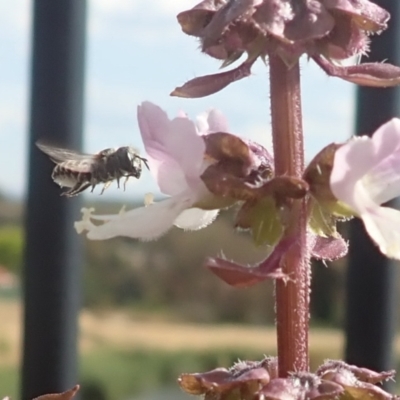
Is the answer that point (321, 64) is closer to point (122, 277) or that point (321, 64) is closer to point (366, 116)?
point (366, 116)

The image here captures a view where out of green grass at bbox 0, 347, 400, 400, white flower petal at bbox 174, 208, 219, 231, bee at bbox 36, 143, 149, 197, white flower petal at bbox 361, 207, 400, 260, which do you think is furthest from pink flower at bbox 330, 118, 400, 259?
green grass at bbox 0, 347, 400, 400

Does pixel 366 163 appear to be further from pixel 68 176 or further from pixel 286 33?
pixel 68 176

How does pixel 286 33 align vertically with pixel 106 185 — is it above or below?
above

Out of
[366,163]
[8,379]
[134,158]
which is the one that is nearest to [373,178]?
[366,163]

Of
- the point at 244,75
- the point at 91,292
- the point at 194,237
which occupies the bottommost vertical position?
the point at 91,292

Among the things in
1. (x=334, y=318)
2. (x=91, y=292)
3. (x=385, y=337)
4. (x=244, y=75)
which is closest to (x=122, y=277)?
(x=91, y=292)

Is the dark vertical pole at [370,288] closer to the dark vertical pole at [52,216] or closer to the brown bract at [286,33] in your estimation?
the dark vertical pole at [52,216]

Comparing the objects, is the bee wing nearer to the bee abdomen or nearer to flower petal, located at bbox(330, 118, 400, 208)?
the bee abdomen
